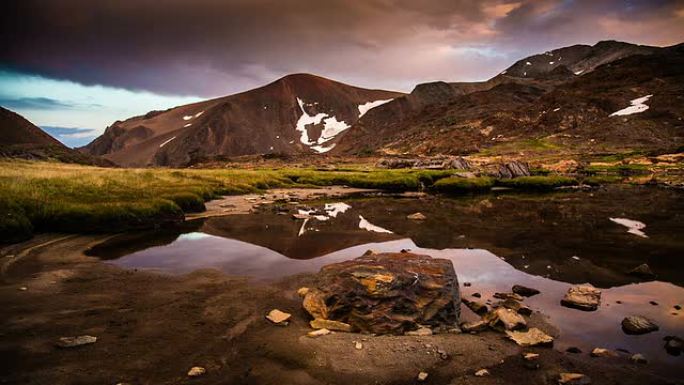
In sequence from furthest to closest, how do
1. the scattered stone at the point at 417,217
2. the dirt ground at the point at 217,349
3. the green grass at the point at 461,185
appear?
1. the green grass at the point at 461,185
2. the scattered stone at the point at 417,217
3. the dirt ground at the point at 217,349

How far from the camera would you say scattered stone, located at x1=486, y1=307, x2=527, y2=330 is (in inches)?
400

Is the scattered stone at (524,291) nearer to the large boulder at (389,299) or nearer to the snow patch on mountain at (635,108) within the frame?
the large boulder at (389,299)

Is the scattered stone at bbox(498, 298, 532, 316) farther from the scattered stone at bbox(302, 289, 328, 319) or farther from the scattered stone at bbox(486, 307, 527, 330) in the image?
the scattered stone at bbox(302, 289, 328, 319)

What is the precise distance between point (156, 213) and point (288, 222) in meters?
8.55

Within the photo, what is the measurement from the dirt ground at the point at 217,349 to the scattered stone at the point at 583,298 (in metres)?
1.59

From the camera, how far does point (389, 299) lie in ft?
34.7

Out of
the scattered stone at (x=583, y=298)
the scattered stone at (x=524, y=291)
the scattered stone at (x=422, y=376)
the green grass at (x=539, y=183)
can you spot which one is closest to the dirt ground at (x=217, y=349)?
the scattered stone at (x=422, y=376)

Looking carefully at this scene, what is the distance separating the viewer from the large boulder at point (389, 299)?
33.6 feet

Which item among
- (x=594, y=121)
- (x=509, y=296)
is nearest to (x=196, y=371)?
(x=509, y=296)

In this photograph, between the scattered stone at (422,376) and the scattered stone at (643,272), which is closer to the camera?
the scattered stone at (422,376)

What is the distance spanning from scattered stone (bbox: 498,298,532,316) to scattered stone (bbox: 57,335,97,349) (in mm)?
10784

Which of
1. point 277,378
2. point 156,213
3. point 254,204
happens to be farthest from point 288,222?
point 277,378

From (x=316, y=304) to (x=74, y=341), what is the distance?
564 cm

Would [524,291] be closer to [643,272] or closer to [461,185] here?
[643,272]
